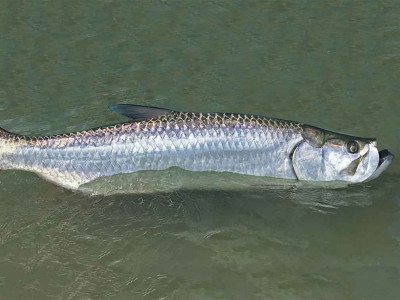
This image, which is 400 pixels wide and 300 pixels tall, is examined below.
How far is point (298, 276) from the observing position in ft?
19.4

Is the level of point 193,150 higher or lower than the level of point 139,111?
lower

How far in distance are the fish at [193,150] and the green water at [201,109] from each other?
19 centimetres

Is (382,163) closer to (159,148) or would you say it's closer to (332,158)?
(332,158)

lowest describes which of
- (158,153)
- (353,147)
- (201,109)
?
(158,153)

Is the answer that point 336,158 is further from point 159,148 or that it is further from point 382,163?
point 159,148

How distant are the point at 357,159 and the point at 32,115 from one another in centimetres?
525

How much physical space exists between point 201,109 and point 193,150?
2.86 meters

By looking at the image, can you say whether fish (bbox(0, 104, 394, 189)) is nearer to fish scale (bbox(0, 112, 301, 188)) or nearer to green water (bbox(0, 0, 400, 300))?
fish scale (bbox(0, 112, 301, 188))

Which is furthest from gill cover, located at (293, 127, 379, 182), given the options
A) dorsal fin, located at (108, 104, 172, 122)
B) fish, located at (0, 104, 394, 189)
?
dorsal fin, located at (108, 104, 172, 122)

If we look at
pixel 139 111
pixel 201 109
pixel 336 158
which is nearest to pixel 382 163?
pixel 336 158

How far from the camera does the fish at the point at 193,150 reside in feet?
23.6

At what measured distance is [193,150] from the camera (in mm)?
7238

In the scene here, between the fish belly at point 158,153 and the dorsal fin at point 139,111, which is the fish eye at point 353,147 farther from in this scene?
the dorsal fin at point 139,111

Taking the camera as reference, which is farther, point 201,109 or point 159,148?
point 201,109
